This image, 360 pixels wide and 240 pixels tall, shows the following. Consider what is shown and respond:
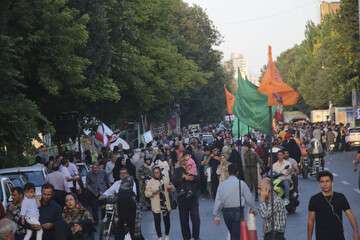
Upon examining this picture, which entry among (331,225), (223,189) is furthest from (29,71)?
(331,225)

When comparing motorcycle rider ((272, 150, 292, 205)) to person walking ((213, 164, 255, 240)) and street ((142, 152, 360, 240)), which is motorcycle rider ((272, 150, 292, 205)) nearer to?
street ((142, 152, 360, 240))

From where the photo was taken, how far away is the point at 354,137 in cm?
5953

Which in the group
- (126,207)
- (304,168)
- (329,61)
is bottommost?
(304,168)

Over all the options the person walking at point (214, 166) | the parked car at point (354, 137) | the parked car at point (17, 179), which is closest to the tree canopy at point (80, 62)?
the parked car at point (17, 179)

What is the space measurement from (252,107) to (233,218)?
218 cm

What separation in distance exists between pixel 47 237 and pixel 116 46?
92.1 ft

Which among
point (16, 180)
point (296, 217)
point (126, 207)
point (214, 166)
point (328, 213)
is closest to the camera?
point (328, 213)

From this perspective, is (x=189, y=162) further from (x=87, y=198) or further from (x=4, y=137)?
(x=4, y=137)

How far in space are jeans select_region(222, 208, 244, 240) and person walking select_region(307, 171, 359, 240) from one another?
165 inches

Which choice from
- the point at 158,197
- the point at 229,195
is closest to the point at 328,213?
the point at 229,195

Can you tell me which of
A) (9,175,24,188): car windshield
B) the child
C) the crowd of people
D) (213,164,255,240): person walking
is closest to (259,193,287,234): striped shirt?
the crowd of people

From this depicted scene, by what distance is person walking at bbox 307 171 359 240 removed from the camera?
1074cm

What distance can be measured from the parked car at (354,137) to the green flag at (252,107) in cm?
4256

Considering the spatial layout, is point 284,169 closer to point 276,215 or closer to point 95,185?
point 95,185
